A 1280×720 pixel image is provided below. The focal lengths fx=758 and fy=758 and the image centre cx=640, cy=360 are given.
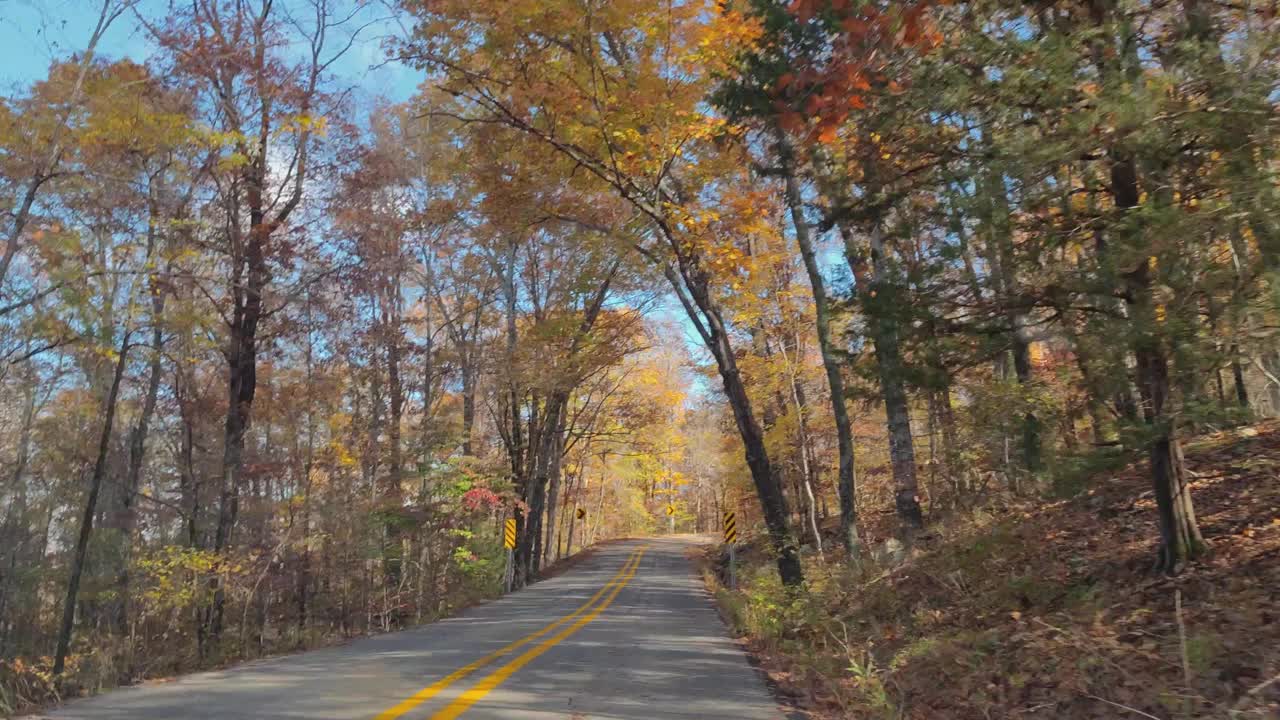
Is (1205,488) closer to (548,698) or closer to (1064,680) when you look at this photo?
Answer: (1064,680)

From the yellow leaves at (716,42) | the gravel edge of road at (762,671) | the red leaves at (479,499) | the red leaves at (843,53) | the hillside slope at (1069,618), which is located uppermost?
the yellow leaves at (716,42)

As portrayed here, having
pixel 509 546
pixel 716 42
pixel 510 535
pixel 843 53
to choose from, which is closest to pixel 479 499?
pixel 510 535

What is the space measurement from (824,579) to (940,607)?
3.86m

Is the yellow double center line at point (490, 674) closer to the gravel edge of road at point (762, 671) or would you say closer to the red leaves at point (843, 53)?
the gravel edge of road at point (762, 671)

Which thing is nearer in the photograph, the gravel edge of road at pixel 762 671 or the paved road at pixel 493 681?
the paved road at pixel 493 681

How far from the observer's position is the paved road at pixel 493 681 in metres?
6.36

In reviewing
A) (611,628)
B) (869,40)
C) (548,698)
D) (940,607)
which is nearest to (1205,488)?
(940,607)

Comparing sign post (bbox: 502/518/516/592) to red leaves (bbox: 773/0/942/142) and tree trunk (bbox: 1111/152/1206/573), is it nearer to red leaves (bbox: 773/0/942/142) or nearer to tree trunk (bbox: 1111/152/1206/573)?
tree trunk (bbox: 1111/152/1206/573)

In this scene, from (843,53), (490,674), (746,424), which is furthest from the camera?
(746,424)

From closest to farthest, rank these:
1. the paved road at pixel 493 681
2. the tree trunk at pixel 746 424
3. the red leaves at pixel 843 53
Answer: the red leaves at pixel 843 53
the paved road at pixel 493 681
the tree trunk at pixel 746 424

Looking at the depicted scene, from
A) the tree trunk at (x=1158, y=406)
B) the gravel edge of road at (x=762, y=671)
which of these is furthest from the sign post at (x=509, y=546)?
the tree trunk at (x=1158, y=406)

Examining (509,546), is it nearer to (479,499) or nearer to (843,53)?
(479,499)

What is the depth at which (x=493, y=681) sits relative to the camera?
7.84 metres

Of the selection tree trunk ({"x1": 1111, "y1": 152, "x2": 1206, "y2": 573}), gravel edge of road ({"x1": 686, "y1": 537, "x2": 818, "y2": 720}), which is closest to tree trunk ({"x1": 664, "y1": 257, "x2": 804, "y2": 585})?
gravel edge of road ({"x1": 686, "y1": 537, "x2": 818, "y2": 720})
